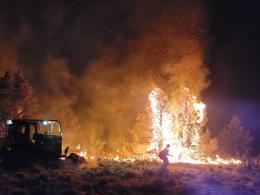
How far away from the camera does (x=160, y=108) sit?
39062 mm

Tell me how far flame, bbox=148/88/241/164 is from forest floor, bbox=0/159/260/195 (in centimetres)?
A: 1279

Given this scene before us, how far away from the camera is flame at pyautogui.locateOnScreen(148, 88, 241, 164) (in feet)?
123

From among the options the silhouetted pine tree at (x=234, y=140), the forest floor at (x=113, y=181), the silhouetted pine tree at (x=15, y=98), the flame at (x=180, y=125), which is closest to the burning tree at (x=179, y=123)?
the flame at (x=180, y=125)

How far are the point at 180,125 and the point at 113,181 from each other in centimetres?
1901

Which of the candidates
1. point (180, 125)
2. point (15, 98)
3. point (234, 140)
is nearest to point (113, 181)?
point (180, 125)

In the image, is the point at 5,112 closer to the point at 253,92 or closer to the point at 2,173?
the point at 2,173

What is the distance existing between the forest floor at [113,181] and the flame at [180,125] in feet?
42.0

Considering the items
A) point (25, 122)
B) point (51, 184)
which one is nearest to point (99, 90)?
point (25, 122)

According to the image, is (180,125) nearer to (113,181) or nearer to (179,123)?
(179,123)

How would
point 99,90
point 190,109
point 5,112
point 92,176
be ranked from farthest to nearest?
1. point 99,90
2. point 5,112
3. point 190,109
4. point 92,176

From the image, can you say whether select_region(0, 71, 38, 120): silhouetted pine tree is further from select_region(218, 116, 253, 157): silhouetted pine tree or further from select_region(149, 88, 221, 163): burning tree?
select_region(218, 116, 253, 157): silhouetted pine tree

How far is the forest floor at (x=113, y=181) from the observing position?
17656 mm

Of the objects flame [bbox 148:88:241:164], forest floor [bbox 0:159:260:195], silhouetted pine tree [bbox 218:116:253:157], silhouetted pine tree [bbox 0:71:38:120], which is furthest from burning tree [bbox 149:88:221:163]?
silhouetted pine tree [bbox 218:116:253:157]

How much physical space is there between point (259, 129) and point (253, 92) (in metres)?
9.29
